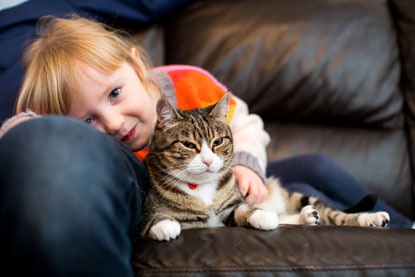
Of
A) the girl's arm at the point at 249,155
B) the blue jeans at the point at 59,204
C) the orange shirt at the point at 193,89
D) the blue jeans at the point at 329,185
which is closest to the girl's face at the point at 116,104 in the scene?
the orange shirt at the point at 193,89

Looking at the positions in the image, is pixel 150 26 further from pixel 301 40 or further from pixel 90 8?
pixel 301 40

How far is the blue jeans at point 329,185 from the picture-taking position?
4.35 feet

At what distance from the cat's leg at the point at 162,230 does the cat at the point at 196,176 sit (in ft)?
0.17

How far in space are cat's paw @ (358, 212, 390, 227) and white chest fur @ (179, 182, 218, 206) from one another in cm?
50

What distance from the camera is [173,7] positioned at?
1.70 meters

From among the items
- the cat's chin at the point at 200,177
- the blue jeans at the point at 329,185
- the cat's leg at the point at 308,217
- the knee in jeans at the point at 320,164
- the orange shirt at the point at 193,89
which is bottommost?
the blue jeans at the point at 329,185

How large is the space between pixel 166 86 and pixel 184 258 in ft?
2.65

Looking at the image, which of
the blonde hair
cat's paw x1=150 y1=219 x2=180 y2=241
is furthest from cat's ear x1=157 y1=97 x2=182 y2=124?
cat's paw x1=150 y1=219 x2=180 y2=241

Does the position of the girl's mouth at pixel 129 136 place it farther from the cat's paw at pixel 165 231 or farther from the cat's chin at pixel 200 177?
the cat's paw at pixel 165 231

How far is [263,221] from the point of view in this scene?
2.58ft

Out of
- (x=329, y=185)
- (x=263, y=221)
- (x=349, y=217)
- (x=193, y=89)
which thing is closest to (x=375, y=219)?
(x=349, y=217)

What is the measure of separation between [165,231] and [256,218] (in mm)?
235

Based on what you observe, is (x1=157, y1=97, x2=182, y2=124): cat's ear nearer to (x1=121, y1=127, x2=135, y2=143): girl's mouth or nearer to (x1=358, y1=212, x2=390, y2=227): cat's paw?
(x1=121, y1=127, x2=135, y2=143): girl's mouth

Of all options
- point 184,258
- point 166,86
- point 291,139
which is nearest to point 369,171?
point 291,139
